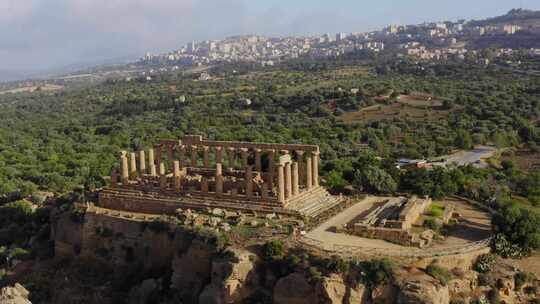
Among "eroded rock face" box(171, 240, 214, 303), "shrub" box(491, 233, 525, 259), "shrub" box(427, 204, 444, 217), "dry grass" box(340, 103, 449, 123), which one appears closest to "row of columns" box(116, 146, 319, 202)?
"eroded rock face" box(171, 240, 214, 303)

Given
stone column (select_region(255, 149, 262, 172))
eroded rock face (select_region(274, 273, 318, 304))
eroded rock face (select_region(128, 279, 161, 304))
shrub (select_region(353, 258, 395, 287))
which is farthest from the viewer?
stone column (select_region(255, 149, 262, 172))

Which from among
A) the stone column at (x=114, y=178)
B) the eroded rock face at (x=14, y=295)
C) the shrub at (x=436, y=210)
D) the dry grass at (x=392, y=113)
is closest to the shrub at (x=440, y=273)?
the shrub at (x=436, y=210)

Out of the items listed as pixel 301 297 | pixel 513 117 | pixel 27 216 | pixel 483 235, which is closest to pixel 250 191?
pixel 301 297

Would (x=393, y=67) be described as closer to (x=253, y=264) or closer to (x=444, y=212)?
(x=444, y=212)

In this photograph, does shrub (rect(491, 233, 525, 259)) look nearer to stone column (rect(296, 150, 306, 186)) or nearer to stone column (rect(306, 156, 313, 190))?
stone column (rect(306, 156, 313, 190))

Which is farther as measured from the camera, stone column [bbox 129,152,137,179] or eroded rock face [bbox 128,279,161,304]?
stone column [bbox 129,152,137,179]

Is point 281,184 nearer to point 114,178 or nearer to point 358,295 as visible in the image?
point 358,295

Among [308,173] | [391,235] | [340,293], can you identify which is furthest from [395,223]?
[308,173]

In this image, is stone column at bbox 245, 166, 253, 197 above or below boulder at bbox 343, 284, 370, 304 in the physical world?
above
